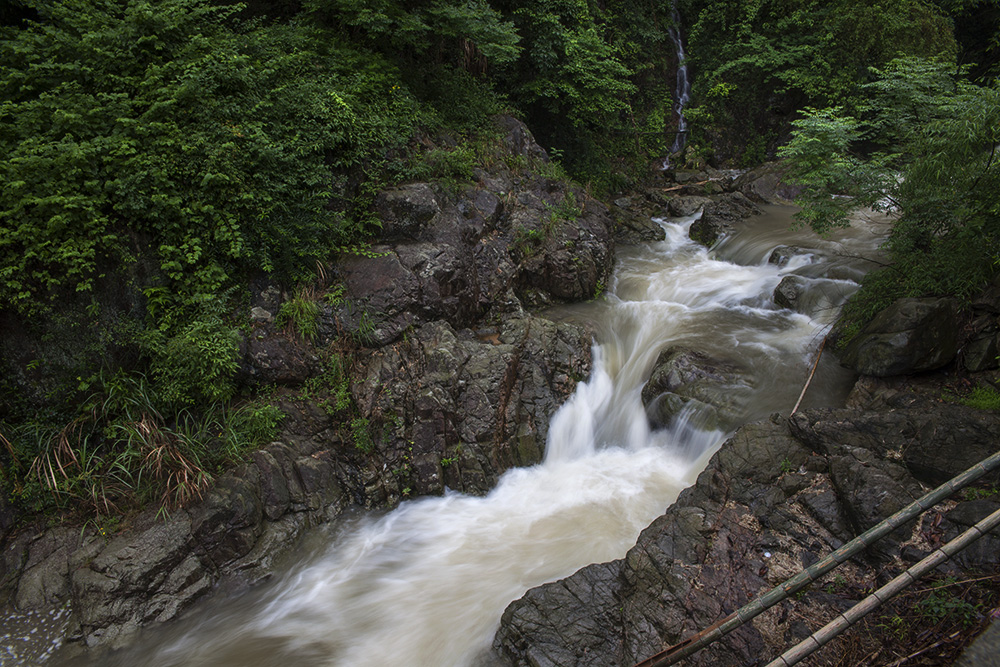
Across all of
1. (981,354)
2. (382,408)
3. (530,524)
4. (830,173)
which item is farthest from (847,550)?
(830,173)

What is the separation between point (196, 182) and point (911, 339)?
9128 millimetres

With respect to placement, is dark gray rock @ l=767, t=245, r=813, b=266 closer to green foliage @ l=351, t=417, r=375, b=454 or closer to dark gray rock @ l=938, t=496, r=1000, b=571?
dark gray rock @ l=938, t=496, r=1000, b=571

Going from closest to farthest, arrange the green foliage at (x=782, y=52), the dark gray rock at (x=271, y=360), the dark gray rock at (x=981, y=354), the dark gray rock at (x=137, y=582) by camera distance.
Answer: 1. the dark gray rock at (x=137, y=582)
2. the dark gray rock at (x=981, y=354)
3. the dark gray rock at (x=271, y=360)
4. the green foliage at (x=782, y=52)

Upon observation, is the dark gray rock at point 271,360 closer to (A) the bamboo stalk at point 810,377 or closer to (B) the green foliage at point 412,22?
(B) the green foliage at point 412,22

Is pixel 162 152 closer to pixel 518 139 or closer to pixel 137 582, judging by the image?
pixel 137 582

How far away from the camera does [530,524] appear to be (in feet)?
21.1

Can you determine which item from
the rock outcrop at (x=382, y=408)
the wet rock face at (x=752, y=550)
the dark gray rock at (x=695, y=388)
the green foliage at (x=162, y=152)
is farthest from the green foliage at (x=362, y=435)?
the dark gray rock at (x=695, y=388)

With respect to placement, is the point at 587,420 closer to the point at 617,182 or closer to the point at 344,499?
the point at 344,499

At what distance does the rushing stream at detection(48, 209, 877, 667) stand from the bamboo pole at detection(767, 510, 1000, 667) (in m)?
3.03

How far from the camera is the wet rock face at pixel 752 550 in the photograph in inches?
156

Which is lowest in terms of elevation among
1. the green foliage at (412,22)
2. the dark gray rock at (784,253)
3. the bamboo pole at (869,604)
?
the bamboo pole at (869,604)

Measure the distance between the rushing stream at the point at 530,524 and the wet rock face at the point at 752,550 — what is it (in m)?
1.00

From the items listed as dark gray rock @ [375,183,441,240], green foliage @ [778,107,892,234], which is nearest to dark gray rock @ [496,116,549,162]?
dark gray rock @ [375,183,441,240]

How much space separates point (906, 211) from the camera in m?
6.84
